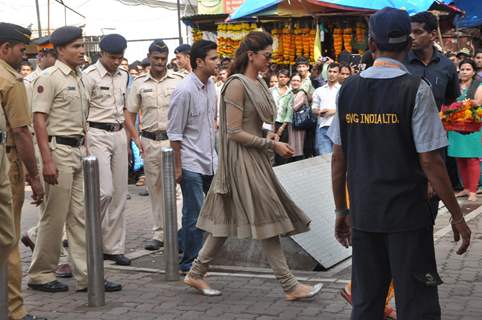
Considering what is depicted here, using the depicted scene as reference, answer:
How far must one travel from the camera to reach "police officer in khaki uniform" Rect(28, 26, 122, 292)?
7609 millimetres

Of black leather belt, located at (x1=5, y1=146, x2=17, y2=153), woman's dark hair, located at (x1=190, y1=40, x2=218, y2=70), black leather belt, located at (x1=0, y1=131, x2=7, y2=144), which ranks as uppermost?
woman's dark hair, located at (x1=190, y1=40, x2=218, y2=70)

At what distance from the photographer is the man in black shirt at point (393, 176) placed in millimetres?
4754

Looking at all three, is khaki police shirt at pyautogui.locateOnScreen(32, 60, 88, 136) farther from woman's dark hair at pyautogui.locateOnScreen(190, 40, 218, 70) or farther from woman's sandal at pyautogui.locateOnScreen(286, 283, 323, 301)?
woman's sandal at pyautogui.locateOnScreen(286, 283, 323, 301)

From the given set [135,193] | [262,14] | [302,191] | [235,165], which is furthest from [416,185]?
[262,14]

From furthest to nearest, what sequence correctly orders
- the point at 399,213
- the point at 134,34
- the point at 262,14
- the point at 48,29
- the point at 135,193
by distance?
1. the point at 134,34
2. the point at 48,29
3. the point at 262,14
4. the point at 135,193
5. the point at 399,213

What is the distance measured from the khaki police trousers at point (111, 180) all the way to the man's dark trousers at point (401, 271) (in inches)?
164

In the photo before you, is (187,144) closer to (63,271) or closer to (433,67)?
(63,271)

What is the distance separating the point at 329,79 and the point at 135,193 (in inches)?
137

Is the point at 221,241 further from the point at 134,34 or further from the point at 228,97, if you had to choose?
the point at 134,34

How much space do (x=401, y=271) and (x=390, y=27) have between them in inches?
49.5

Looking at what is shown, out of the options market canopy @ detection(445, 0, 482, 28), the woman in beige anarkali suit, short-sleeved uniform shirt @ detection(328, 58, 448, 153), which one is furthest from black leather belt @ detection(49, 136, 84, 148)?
market canopy @ detection(445, 0, 482, 28)

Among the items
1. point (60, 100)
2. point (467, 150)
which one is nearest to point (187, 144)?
point (60, 100)

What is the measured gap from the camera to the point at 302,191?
28.3 feet

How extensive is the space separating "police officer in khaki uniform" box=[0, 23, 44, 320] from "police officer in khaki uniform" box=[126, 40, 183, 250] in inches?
108
